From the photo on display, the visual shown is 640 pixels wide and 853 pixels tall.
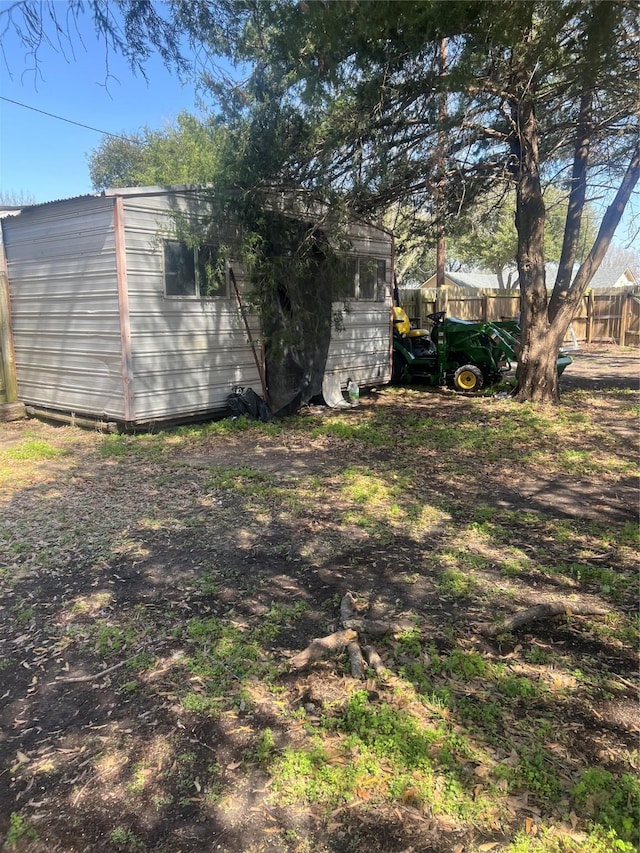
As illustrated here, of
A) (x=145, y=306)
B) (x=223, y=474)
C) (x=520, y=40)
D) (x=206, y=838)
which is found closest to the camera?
(x=206, y=838)

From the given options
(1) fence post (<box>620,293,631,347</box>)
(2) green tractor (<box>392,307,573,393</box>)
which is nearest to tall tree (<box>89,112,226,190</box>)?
(2) green tractor (<box>392,307,573,393</box>)

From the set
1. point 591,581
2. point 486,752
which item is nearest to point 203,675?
point 486,752

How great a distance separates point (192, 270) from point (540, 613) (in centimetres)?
653

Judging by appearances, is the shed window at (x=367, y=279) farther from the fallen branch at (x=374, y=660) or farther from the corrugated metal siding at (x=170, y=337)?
the fallen branch at (x=374, y=660)

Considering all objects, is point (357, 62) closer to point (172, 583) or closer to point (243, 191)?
point (243, 191)

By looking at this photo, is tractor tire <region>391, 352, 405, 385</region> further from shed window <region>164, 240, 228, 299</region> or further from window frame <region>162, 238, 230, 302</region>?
shed window <region>164, 240, 228, 299</region>

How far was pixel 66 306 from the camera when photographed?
8188mm

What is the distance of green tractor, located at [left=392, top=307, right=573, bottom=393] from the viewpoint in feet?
34.8

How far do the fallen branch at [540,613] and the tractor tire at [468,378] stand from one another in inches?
312

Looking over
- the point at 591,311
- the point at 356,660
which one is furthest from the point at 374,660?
the point at 591,311

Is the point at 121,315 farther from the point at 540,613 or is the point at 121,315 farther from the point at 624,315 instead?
the point at 624,315

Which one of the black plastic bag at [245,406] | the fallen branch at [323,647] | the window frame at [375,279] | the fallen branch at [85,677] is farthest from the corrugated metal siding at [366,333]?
the fallen branch at [85,677]

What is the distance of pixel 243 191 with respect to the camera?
25.0 ft

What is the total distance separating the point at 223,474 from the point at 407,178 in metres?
4.73
